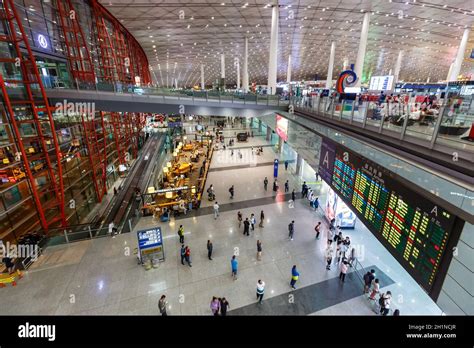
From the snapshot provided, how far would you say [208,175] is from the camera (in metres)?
22.1

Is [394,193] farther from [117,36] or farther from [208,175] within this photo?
[117,36]

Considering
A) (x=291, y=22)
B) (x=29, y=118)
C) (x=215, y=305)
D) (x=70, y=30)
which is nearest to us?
(x=215, y=305)

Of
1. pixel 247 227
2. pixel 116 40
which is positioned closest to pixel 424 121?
pixel 247 227

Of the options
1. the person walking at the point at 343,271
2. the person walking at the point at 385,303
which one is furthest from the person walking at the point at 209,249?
the person walking at the point at 385,303

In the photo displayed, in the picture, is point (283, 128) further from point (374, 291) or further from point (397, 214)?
point (397, 214)

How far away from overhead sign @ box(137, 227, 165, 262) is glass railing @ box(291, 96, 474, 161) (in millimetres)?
9842

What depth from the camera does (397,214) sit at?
20.1ft

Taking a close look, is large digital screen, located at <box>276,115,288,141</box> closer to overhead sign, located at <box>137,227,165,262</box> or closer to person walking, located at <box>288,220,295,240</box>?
person walking, located at <box>288,220,295,240</box>

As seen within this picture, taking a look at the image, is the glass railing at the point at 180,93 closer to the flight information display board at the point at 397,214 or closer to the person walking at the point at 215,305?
the flight information display board at the point at 397,214

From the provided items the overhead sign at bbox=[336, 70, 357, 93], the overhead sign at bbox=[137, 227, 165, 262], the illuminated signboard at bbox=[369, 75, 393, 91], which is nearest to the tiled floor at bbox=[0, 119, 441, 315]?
the overhead sign at bbox=[137, 227, 165, 262]

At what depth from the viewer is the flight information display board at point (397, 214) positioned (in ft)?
16.5

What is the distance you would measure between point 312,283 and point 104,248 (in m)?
10.2

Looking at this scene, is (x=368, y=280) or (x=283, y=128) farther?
(x=283, y=128)

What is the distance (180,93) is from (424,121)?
15748 millimetres
